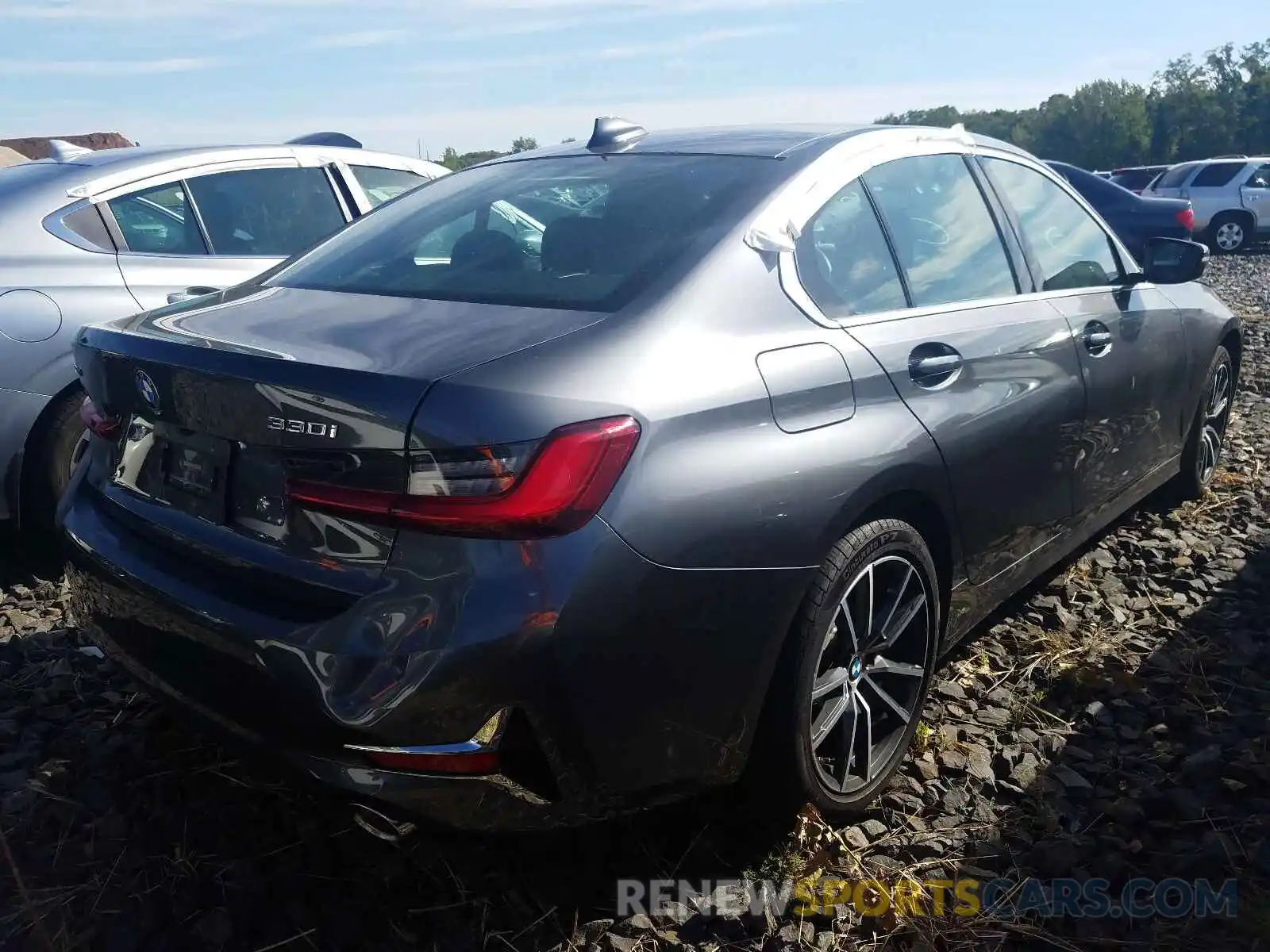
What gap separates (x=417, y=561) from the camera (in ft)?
5.90

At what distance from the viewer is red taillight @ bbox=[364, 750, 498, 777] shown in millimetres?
1806

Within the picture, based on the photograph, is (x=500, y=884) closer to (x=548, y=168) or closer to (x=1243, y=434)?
(x=548, y=168)

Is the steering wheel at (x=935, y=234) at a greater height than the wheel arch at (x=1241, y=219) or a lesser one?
greater

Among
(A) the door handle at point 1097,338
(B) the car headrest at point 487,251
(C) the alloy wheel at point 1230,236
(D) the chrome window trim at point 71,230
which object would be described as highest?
(B) the car headrest at point 487,251

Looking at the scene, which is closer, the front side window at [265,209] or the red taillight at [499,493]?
the red taillight at [499,493]

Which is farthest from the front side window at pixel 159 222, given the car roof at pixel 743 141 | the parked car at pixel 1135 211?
the parked car at pixel 1135 211

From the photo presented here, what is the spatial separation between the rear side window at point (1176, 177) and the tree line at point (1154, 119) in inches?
1062

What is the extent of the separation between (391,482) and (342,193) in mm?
3778

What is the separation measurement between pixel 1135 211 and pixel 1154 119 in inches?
2026

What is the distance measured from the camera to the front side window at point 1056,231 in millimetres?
3379

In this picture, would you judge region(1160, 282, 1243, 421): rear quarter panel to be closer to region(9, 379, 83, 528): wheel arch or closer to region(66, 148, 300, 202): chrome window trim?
region(66, 148, 300, 202): chrome window trim

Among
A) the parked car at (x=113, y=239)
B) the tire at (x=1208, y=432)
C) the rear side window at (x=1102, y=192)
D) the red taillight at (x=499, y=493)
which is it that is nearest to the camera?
the red taillight at (x=499, y=493)

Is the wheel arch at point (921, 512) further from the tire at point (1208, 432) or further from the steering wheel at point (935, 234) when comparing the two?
the tire at point (1208, 432)

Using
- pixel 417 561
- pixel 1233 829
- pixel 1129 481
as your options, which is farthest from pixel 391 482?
pixel 1129 481
